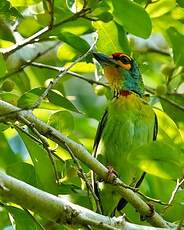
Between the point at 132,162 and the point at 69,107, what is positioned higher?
the point at 132,162

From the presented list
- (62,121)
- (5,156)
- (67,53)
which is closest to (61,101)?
(62,121)

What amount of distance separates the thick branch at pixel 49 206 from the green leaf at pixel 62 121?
2.53ft

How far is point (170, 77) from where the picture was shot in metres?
4.48

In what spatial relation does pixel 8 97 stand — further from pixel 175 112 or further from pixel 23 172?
pixel 175 112

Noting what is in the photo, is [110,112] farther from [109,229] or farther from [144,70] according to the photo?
[109,229]

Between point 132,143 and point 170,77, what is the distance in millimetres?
478

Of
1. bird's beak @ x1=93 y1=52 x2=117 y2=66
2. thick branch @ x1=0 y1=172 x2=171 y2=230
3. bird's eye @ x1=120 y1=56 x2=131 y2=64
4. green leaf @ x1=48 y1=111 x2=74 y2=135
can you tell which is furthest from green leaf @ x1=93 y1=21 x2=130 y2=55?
thick branch @ x1=0 y1=172 x2=171 y2=230

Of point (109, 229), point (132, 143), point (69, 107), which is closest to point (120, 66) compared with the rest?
point (132, 143)

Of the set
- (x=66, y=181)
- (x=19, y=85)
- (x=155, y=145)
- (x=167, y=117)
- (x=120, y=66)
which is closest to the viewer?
(x=155, y=145)

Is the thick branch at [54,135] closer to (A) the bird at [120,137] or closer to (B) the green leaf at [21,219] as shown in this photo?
(B) the green leaf at [21,219]

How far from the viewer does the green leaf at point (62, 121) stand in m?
3.47

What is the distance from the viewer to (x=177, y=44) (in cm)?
436

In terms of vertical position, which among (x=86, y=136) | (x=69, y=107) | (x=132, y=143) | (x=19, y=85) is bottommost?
(x=86, y=136)

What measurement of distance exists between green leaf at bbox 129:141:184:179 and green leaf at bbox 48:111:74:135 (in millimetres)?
860
